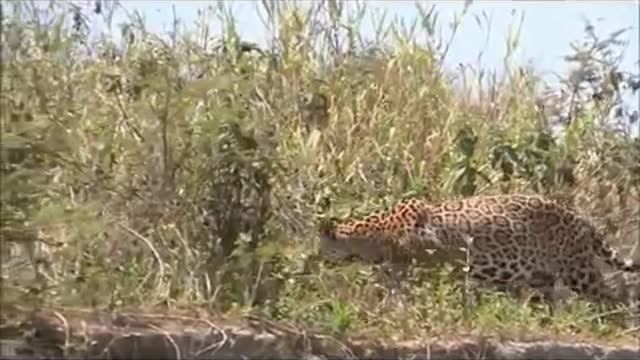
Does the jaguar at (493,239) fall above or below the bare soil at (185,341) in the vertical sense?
above

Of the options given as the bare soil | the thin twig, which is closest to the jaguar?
the bare soil

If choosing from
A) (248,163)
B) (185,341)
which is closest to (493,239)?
(248,163)

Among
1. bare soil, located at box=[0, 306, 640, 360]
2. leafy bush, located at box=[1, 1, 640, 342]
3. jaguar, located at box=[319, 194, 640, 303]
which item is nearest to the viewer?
bare soil, located at box=[0, 306, 640, 360]

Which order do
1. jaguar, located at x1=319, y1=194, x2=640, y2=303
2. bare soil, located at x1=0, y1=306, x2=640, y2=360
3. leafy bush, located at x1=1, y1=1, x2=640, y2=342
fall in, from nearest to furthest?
1. bare soil, located at x1=0, y1=306, x2=640, y2=360
2. leafy bush, located at x1=1, y1=1, x2=640, y2=342
3. jaguar, located at x1=319, y1=194, x2=640, y2=303

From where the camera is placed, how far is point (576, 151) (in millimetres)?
11695

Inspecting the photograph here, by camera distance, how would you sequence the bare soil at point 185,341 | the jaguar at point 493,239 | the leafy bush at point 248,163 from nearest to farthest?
the bare soil at point 185,341
the leafy bush at point 248,163
the jaguar at point 493,239

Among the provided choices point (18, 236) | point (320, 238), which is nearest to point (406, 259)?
point (320, 238)

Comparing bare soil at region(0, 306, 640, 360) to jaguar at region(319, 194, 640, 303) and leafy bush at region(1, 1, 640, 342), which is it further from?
jaguar at region(319, 194, 640, 303)

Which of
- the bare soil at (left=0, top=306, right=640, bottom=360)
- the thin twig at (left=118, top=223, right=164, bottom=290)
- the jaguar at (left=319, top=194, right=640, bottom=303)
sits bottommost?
the bare soil at (left=0, top=306, right=640, bottom=360)

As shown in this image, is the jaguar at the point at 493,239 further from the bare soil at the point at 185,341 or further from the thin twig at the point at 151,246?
the thin twig at the point at 151,246

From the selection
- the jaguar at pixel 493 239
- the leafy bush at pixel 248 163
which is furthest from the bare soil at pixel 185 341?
the jaguar at pixel 493 239

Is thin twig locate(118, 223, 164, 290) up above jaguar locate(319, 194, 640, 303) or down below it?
below

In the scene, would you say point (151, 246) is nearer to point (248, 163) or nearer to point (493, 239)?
point (248, 163)

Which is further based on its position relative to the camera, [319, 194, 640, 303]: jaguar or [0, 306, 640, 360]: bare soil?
[319, 194, 640, 303]: jaguar
